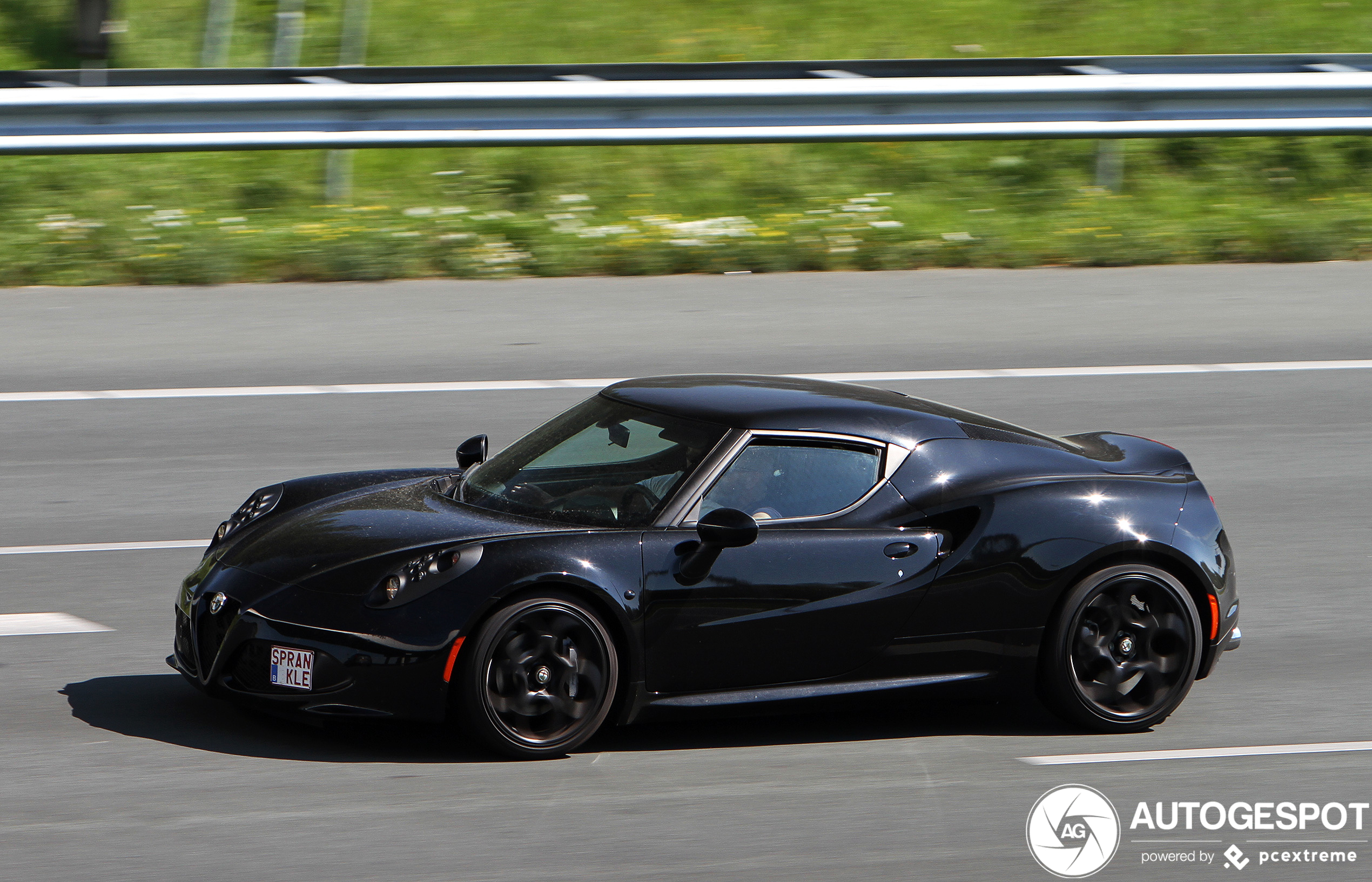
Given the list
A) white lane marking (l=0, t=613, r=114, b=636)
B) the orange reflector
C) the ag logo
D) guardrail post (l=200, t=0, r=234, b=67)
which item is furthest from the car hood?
guardrail post (l=200, t=0, r=234, b=67)

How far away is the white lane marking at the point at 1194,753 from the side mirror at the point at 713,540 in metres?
1.21

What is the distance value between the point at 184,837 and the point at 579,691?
1293mm

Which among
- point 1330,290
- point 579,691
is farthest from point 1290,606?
point 1330,290

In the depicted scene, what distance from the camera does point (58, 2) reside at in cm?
1641

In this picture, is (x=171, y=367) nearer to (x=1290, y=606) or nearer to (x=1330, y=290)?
(x=1290, y=606)

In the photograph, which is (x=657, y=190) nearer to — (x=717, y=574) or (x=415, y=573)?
(x=717, y=574)

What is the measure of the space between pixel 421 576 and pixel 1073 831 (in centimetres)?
212

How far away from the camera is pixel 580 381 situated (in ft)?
35.3

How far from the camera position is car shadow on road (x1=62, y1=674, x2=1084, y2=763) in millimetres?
5922

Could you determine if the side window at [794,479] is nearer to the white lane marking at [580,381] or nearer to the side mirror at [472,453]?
the side mirror at [472,453]

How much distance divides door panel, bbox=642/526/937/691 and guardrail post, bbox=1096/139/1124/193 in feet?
31.9

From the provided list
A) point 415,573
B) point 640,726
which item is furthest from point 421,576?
point 640,726

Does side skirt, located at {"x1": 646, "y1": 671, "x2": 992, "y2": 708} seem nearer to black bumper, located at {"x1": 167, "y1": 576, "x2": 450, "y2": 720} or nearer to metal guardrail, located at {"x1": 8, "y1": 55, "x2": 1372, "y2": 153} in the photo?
black bumper, located at {"x1": 167, "y1": 576, "x2": 450, "y2": 720}

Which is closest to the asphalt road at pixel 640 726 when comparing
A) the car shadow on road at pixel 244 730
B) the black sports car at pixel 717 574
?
the car shadow on road at pixel 244 730
